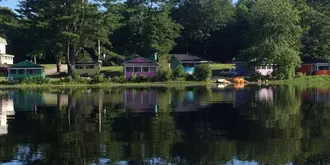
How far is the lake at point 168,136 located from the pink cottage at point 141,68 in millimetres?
49971

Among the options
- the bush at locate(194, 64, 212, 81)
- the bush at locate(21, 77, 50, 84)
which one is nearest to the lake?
the bush at locate(21, 77, 50, 84)

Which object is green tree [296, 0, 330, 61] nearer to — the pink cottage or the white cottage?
the pink cottage

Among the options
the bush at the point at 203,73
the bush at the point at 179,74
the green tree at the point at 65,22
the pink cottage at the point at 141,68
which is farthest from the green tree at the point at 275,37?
the green tree at the point at 65,22

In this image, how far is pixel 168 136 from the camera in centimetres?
2152

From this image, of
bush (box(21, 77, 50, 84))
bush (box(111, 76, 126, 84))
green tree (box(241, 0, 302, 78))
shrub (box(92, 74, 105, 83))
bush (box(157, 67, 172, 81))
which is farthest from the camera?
green tree (box(241, 0, 302, 78))

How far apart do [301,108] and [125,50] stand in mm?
66032

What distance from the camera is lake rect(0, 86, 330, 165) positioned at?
17.0m

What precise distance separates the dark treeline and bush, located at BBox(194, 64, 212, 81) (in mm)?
9331

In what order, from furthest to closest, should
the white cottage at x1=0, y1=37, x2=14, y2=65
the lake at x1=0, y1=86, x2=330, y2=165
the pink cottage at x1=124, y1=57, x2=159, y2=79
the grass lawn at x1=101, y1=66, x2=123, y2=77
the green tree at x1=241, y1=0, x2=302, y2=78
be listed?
the white cottage at x1=0, y1=37, x2=14, y2=65, the grass lawn at x1=101, y1=66, x2=123, y2=77, the pink cottage at x1=124, y1=57, x2=159, y2=79, the green tree at x1=241, y1=0, x2=302, y2=78, the lake at x1=0, y1=86, x2=330, y2=165

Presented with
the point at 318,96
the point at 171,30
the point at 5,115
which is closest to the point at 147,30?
the point at 171,30

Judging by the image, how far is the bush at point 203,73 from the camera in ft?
253

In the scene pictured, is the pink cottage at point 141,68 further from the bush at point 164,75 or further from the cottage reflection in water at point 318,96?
the cottage reflection in water at point 318,96

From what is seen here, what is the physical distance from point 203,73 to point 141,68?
12595mm

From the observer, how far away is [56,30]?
75.2 metres
